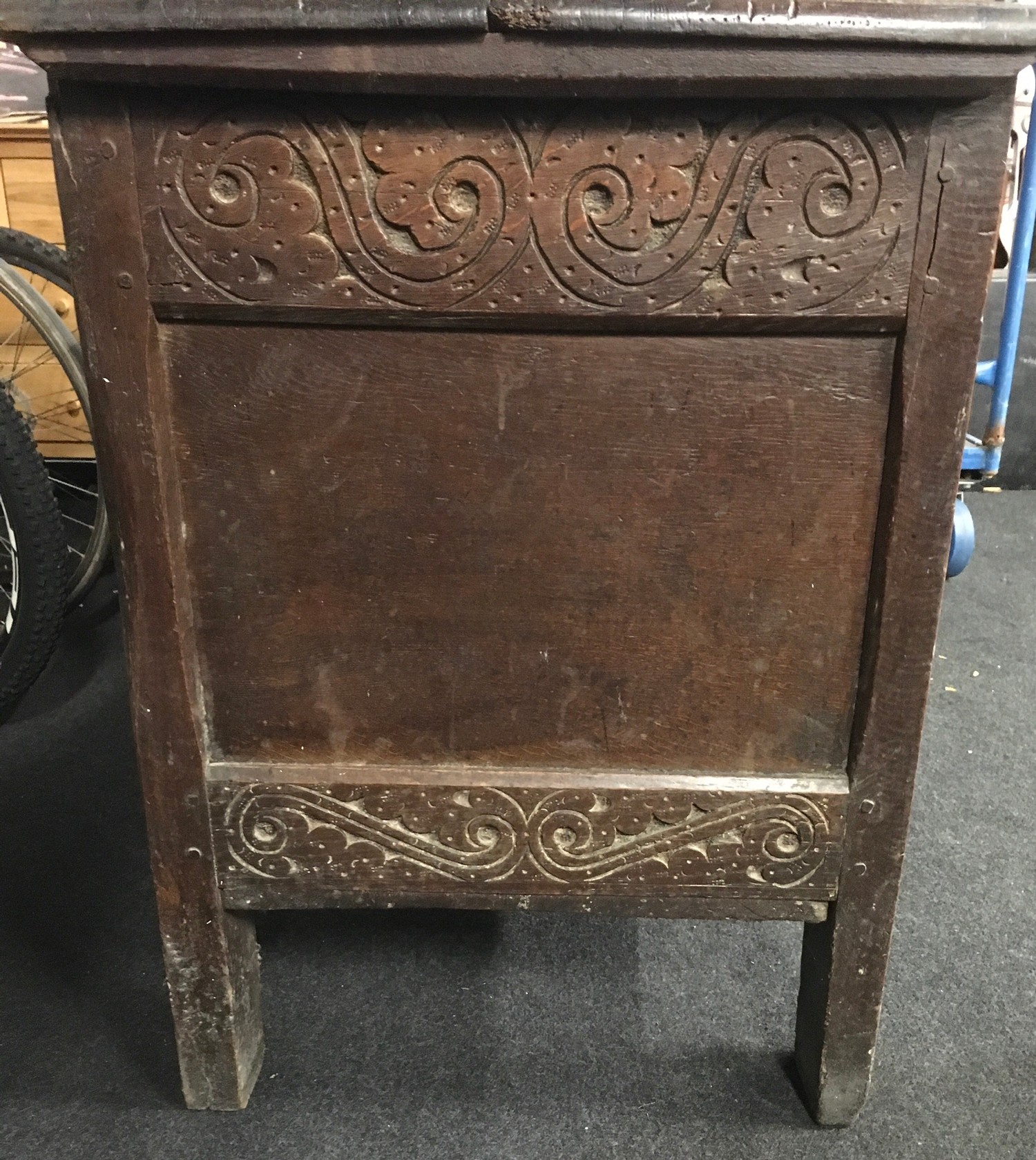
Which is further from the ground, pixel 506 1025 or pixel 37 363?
pixel 37 363

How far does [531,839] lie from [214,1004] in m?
0.37

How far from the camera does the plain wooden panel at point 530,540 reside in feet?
2.68

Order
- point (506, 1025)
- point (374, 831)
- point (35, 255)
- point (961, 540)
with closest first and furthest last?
point (374, 831)
point (506, 1025)
point (35, 255)
point (961, 540)

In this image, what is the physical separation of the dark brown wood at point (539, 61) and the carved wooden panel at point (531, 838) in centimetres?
58

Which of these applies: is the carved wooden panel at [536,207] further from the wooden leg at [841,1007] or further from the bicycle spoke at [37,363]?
the bicycle spoke at [37,363]

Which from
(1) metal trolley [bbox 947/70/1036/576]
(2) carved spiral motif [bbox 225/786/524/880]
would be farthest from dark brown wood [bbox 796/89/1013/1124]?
(1) metal trolley [bbox 947/70/1036/576]

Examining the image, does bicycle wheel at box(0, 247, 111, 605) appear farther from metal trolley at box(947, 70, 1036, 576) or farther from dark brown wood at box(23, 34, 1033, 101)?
metal trolley at box(947, 70, 1036, 576)

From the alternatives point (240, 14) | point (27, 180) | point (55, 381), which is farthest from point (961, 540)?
point (27, 180)

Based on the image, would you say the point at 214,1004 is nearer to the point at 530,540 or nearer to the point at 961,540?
the point at 530,540

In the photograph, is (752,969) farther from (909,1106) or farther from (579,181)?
(579,181)

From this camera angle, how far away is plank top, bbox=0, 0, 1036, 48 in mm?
676

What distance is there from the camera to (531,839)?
0.95m

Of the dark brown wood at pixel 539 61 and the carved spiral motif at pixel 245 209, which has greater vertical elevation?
the dark brown wood at pixel 539 61

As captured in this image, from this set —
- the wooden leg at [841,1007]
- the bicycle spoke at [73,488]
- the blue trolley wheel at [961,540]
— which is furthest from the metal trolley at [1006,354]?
the bicycle spoke at [73,488]
